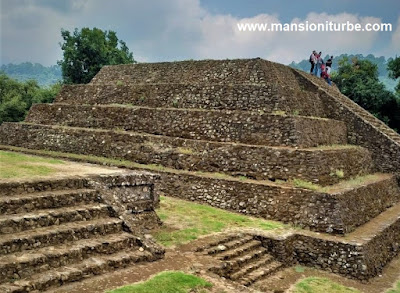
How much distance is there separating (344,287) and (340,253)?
2.78 ft

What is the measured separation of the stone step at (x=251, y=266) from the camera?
8047mm

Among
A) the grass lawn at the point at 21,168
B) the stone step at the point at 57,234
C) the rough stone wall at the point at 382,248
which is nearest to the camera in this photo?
the stone step at the point at 57,234

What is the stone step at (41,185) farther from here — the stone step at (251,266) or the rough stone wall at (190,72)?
the rough stone wall at (190,72)

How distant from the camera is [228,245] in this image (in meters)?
8.69

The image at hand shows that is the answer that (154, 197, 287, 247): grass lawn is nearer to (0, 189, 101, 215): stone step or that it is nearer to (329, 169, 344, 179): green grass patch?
(0, 189, 101, 215): stone step

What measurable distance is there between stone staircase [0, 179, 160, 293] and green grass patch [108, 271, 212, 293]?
2.47ft

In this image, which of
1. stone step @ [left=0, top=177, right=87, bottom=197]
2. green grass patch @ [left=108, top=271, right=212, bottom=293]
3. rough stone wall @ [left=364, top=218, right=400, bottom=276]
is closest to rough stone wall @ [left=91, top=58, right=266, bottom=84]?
rough stone wall @ [left=364, top=218, right=400, bottom=276]

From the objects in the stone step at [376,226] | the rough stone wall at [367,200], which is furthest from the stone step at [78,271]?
the rough stone wall at [367,200]

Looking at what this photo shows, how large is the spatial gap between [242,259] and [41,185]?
4.17 m

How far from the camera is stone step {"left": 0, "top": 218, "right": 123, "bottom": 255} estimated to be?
6027 mm

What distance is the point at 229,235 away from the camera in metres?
9.13

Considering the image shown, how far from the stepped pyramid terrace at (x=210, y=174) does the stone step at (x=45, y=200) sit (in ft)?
0.06

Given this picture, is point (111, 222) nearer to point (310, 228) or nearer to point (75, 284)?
point (75, 284)

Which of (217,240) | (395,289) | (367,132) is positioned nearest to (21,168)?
(217,240)
